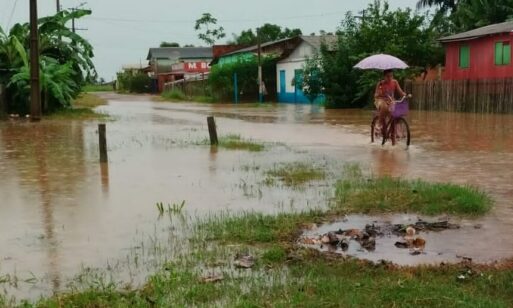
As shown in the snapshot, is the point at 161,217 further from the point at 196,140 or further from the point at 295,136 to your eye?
the point at 295,136

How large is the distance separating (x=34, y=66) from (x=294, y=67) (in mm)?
23586

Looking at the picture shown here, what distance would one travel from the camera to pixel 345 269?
537 cm

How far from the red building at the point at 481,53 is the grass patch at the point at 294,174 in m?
19.2

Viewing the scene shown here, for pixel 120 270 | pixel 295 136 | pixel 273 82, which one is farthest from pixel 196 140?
pixel 273 82

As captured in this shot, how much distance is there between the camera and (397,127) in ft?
49.7

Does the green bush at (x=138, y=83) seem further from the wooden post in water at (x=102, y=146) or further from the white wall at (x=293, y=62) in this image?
the wooden post in water at (x=102, y=146)

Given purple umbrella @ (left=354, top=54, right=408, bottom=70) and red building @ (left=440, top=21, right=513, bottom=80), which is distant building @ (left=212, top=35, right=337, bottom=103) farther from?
purple umbrella @ (left=354, top=54, right=408, bottom=70)

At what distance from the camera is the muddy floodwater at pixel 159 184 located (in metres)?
6.19

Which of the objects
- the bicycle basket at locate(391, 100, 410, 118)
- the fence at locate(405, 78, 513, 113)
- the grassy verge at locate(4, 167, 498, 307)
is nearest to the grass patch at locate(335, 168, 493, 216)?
the grassy verge at locate(4, 167, 498, 307)

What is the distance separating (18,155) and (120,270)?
10.0 m

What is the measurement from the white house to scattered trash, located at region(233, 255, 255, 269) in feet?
116

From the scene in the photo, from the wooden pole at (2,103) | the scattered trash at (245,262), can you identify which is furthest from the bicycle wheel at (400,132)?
the wooden pole at (2,103)

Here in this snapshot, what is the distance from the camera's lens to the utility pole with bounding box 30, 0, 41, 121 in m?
24.2

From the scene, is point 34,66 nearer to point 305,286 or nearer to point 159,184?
point 159,184
